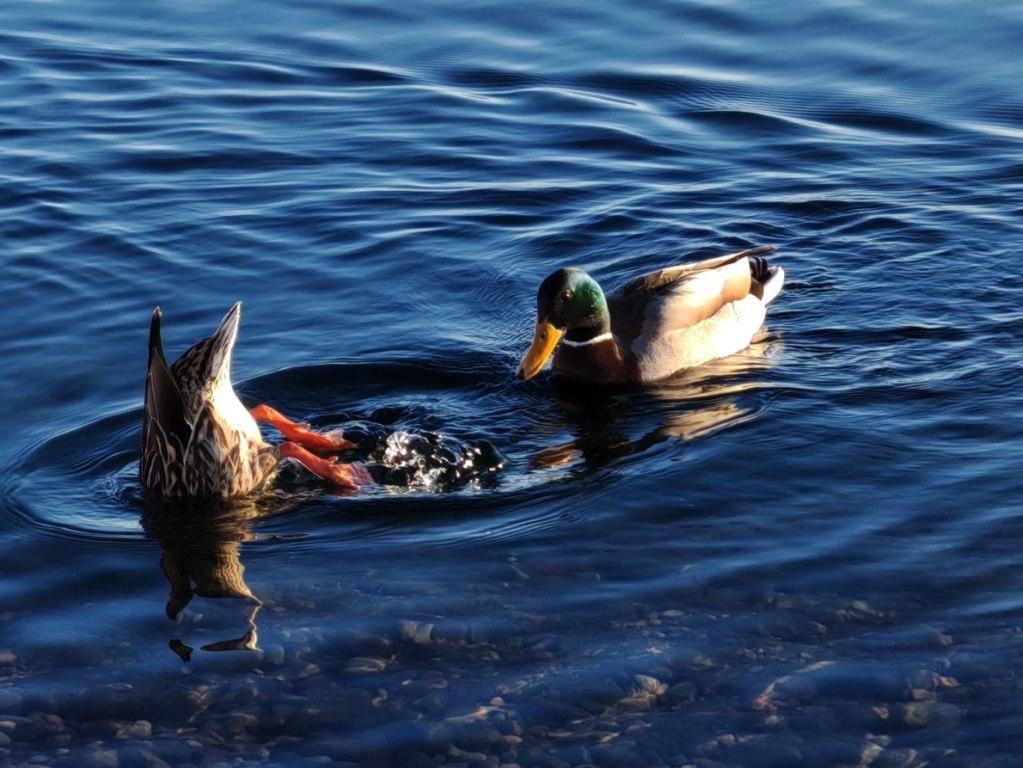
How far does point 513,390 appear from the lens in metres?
9.58

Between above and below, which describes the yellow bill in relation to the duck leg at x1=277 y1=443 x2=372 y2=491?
above

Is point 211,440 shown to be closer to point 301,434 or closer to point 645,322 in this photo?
point 301,434

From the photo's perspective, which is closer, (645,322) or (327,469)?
(327,469)

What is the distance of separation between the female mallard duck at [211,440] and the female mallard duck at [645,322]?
200 cm

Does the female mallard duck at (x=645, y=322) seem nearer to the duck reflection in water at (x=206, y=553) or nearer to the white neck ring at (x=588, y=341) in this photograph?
the white neck ring at (x=588, y=341)

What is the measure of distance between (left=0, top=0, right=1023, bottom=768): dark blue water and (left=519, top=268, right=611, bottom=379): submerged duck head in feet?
0.62

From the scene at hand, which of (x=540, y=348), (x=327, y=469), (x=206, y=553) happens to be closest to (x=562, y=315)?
(x=540, y=348)

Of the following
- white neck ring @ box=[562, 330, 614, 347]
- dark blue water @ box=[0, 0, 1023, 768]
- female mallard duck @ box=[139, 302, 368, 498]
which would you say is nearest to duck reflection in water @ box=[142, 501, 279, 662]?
dark blue water @ box=[0, 0, 1023, 768]

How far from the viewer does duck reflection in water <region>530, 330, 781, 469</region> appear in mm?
8656

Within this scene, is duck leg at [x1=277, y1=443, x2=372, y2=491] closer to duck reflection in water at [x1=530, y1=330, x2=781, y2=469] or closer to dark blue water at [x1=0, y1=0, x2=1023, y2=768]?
dark blue water at [x1=0, y1=0, x2=1023, y2=768]

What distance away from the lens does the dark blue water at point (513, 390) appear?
6129 millimetres

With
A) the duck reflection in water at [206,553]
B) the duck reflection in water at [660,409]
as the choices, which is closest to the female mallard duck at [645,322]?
the duck reflection in water at [660,409]

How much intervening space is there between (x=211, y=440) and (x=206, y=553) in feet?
2.20

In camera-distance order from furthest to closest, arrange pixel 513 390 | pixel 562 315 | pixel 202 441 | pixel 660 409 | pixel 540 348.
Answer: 1. pixel 540 348
2. pixel 562 315
3. pixel 513 390
4. pixel 660 409
5. pixel 202 441
